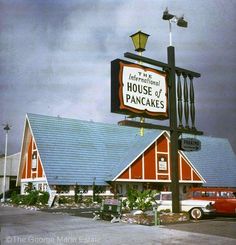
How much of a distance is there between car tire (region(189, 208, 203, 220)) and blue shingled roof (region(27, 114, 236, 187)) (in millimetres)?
16067

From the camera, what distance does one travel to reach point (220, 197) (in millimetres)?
21703

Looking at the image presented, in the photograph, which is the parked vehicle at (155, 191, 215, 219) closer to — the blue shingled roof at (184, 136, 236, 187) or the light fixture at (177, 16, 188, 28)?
the light fixture at (177, 16, 188, 28)

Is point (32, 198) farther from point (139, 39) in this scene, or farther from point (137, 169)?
point (139, 39)

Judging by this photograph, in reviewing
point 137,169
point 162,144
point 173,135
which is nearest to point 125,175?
point 137,169

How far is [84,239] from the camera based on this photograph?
12523 mm

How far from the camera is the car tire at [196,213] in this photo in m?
20.2

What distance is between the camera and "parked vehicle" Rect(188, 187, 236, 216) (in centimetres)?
2100

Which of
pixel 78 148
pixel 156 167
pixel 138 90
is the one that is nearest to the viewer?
pixel 138 90

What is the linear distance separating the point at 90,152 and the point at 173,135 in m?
18.9

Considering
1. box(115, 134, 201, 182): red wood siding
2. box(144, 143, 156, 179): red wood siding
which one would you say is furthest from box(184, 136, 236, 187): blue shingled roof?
box(144, 143, 156, 179): red wood siding

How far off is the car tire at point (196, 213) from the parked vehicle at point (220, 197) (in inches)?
47.4

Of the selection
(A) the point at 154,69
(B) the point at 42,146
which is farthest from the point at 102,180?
(A) the point at 154,69

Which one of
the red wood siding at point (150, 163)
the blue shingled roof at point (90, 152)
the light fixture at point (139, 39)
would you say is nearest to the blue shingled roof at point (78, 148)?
the blue shingled roof at point (90, 152)

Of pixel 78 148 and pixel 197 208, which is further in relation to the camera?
pixel 78 148
